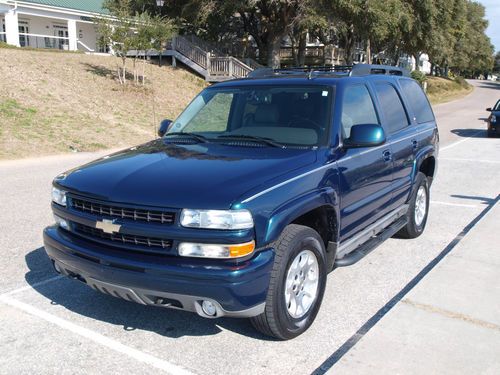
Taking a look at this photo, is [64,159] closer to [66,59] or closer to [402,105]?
[402,105]

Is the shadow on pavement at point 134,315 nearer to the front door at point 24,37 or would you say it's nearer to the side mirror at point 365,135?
the side mirror at point 365,135

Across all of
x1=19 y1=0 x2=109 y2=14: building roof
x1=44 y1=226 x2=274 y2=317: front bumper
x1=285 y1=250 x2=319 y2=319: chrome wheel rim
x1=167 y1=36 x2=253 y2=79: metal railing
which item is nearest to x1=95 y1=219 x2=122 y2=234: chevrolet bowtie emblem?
x1=44 y1=226 x2=274 y2=317: front bumper

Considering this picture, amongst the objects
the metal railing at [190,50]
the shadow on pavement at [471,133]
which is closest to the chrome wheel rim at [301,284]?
the shadow on pavement at [471,133]

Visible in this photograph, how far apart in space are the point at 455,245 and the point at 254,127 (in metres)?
2.91

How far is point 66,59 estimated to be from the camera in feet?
81.8

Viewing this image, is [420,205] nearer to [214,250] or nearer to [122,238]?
[214,250]

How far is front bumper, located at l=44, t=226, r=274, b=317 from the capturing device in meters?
3.18

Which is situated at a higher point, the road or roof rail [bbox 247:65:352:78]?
roof rail [bbox 247:65:352:78]

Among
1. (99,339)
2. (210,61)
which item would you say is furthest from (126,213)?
(210,61)

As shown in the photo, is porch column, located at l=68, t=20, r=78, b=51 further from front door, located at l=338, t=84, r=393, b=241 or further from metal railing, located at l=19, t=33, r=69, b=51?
front door, located at l=338, t=84, r=393, b=241

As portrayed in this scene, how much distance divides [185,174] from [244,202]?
→ 55 centimetres

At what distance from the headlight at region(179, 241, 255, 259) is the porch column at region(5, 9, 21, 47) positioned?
3208 cm

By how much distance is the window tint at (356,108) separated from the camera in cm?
453

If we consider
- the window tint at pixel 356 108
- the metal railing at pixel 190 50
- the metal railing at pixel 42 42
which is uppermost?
the metal railing at pixel 42 42
